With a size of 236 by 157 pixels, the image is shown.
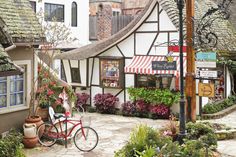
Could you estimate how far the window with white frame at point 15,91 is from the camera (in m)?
13.3

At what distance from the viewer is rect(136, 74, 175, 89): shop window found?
19359mm

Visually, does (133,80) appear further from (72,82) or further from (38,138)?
(38,138)

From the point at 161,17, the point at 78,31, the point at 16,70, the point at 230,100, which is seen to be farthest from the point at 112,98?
the point at 78,31

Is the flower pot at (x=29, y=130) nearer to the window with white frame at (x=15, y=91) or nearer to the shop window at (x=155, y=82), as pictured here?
the window with white frame at (x=15, y=91)

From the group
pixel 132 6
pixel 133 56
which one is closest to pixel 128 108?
pixel 133 56

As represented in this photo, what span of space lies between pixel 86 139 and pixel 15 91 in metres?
3.18

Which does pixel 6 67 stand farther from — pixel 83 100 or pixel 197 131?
pixel 83 100

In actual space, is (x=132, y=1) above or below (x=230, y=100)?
above

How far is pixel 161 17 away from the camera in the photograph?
19312 mm

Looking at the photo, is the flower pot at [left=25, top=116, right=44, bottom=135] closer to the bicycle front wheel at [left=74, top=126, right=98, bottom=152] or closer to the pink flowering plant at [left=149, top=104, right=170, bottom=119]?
the bicycle front wheel at [left=74, top=126, right=98, bottom=152]

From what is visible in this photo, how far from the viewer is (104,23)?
113ft

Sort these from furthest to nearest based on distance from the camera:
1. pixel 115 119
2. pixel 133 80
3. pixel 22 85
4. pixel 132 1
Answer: pixel 132 1 → pixel 133 80 → pixel 115 119 → pixel 22 85

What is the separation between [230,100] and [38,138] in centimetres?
1184

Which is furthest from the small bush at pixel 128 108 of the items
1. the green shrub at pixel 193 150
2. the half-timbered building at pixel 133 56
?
the green shrub at pixel 193 150
